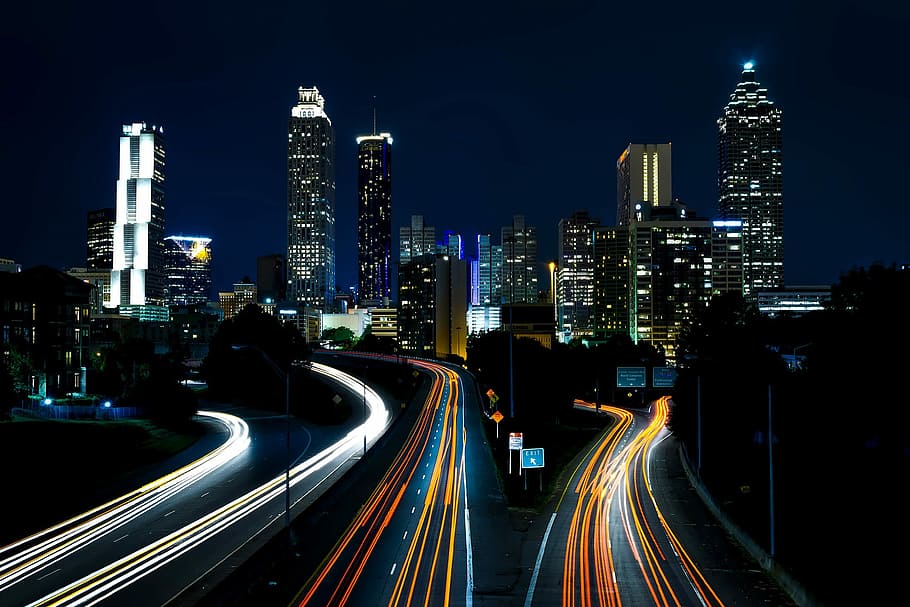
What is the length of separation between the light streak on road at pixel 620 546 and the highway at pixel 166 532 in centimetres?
1361

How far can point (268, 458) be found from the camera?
65625 millimetres

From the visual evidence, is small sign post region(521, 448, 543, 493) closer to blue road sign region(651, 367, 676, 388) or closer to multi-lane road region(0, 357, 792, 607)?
multi-lane road region(0, 357, 792, 607)

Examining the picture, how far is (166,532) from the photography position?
1556 inches

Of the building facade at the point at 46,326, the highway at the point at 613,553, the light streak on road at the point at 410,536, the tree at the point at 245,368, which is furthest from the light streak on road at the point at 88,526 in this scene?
the tree at the point at 245,368

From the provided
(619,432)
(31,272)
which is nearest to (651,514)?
(619,432)

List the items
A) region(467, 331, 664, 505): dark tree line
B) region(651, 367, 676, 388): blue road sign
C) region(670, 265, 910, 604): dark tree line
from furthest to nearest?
region(651, 367, 676, 388): blue road sign
region(467, 331, 664, 505): dark tree line
region(670, 265, 910, 604): dark tree line

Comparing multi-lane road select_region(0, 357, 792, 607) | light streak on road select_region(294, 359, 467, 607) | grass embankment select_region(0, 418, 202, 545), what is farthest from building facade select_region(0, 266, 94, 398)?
light streak on road select_region(294, 359, 467, 607)

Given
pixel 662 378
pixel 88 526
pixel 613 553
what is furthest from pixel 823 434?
pixel 88 526

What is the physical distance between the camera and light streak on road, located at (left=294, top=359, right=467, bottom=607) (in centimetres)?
2800

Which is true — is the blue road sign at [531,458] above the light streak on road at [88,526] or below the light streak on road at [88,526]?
above

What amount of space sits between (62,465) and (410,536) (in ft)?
96.7

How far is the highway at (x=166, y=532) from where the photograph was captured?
3002 cm

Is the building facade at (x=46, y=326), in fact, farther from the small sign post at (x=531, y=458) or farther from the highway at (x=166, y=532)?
the small sign post at (x=531, y=458)

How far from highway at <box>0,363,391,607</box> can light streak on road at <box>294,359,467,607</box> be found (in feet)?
14.3
